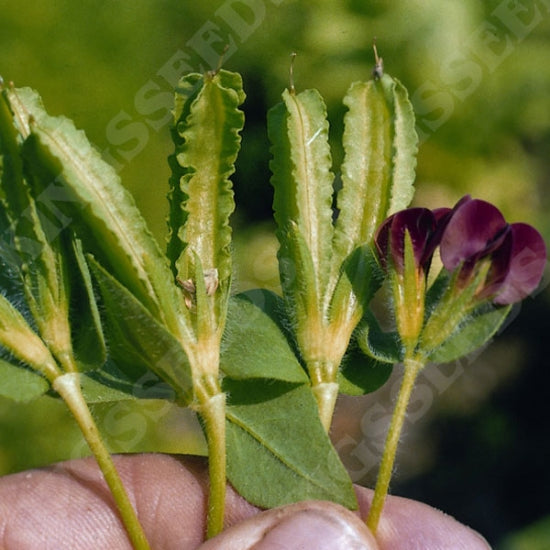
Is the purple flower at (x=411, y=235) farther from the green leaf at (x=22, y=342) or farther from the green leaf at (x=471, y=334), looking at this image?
the green leaf at (x=22, y=342)

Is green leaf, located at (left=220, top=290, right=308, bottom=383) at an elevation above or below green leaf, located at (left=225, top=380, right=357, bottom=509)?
above

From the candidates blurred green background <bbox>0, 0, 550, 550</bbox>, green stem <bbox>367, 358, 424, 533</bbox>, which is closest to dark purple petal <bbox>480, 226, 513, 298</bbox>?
green stem <bbox>367, 358, 424, 533</bbox>

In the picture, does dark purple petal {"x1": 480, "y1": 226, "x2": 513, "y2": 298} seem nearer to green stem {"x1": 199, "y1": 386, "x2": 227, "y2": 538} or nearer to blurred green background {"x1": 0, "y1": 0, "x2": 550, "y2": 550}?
green stem {"x1": 199, "y1": 386, "x2": 227, "y2": 538}

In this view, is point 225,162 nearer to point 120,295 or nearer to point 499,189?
point 120,295

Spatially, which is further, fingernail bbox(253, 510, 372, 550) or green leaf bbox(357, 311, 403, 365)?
green leaf bbox(357, 311, 403, 365)

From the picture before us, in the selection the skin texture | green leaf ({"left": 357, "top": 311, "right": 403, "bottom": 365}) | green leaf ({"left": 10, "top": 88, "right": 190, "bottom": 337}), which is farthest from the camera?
the skin texture

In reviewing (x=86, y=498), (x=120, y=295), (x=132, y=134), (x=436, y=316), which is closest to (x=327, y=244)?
(x=436, y=316)
